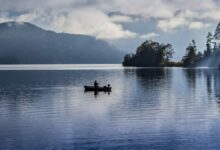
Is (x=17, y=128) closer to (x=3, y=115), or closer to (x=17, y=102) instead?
(x=3, y=115)

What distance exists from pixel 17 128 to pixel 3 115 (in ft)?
45.9

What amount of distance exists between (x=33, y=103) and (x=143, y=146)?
46.7 meters

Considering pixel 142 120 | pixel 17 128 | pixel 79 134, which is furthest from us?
pixel 142 120

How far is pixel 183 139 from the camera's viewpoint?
48.0 metres

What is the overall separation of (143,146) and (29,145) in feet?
38.9

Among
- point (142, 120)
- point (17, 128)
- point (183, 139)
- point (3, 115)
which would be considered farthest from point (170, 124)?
point (3, 115)

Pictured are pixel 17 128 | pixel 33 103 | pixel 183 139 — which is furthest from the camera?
pixel 33 103

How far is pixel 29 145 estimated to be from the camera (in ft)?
149

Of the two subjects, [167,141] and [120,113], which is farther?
[120,113]

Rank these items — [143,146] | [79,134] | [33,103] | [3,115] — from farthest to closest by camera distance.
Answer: [33,103], [3,115], [79,134], [143,146]

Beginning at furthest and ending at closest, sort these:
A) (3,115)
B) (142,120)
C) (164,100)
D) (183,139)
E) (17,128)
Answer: (164,100) → (3,115) → (142,120) → (17,128) → (183,139)

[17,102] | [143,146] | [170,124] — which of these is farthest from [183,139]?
[17,102]

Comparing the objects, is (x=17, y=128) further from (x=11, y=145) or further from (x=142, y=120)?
(x=142, y=120)

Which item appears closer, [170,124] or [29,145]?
[29,145]
